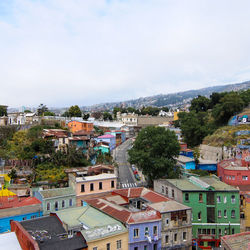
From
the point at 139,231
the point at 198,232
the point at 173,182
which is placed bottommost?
the point at 198,232

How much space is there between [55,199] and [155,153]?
1602 cm

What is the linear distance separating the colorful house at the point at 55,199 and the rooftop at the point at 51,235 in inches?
162

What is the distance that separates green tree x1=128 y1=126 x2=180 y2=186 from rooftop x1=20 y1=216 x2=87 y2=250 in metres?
16.2

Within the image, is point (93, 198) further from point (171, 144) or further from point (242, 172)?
point (242, 172)

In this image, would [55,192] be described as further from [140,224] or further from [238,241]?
[238,241]

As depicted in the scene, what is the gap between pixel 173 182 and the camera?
3067cm

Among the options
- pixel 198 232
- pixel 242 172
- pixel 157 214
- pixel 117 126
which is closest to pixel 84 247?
pixel 157 214

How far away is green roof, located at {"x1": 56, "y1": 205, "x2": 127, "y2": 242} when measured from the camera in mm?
20652

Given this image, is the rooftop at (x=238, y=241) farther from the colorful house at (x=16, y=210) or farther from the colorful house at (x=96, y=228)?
the colorful house at (x=16, y=210)

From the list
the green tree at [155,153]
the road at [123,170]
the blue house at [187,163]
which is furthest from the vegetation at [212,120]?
the green tree at [155,153]

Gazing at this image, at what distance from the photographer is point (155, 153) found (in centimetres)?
3912

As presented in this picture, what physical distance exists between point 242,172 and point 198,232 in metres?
12.2

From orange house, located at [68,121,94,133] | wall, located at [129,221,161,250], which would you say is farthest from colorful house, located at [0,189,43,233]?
orange house, located at [68,121,94,133]

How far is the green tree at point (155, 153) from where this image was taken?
37.2 meters
